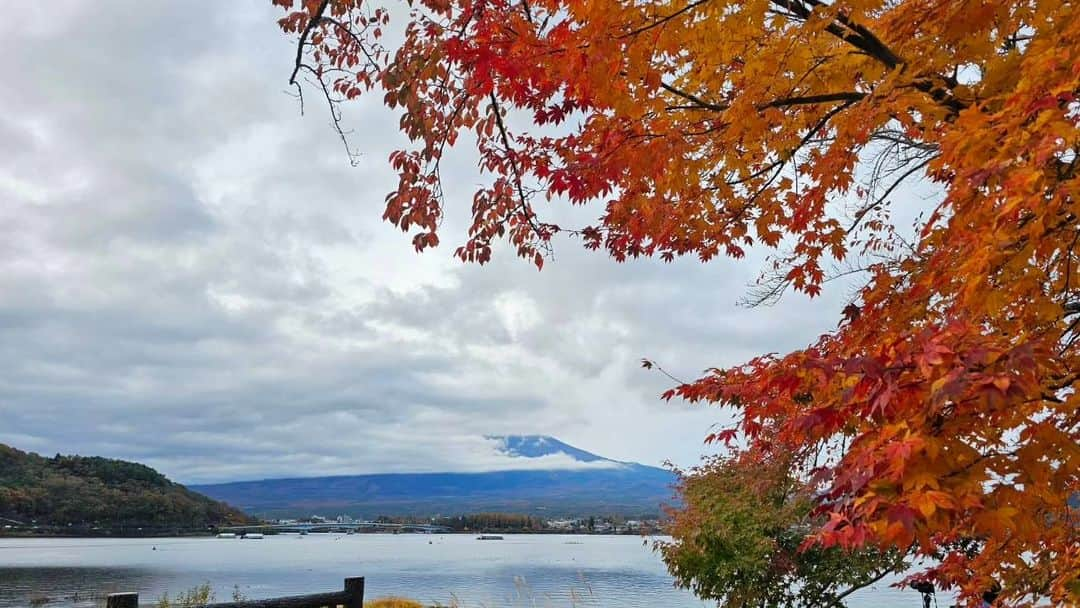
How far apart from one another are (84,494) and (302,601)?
106960 mm

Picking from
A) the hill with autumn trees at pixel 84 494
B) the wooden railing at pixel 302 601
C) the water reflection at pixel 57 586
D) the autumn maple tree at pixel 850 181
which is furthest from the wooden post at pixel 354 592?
the hill with autumn trees at pixel 84 494

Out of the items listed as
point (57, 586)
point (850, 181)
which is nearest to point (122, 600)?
point (850, 181)

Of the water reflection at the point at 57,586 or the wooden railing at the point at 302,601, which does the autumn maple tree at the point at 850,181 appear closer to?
the wooden railing at the point at 302,601

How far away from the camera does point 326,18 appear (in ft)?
20.2

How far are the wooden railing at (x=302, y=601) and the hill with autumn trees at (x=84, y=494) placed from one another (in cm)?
10395

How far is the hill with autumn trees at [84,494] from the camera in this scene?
312ft

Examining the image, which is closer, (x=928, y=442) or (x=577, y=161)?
(x=928, y=442)

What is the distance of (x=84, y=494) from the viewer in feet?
320

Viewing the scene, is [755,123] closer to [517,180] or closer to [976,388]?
[517,180]

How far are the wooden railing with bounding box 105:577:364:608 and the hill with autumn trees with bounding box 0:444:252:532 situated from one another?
10395 cm

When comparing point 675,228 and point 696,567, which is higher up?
point 675,228

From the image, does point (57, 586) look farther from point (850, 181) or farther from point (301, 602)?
point (850, 181)

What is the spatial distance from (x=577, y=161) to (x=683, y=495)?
9.34 metres

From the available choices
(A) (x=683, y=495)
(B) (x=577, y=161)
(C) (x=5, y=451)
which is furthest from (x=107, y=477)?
(B) (x=577, y=161)
